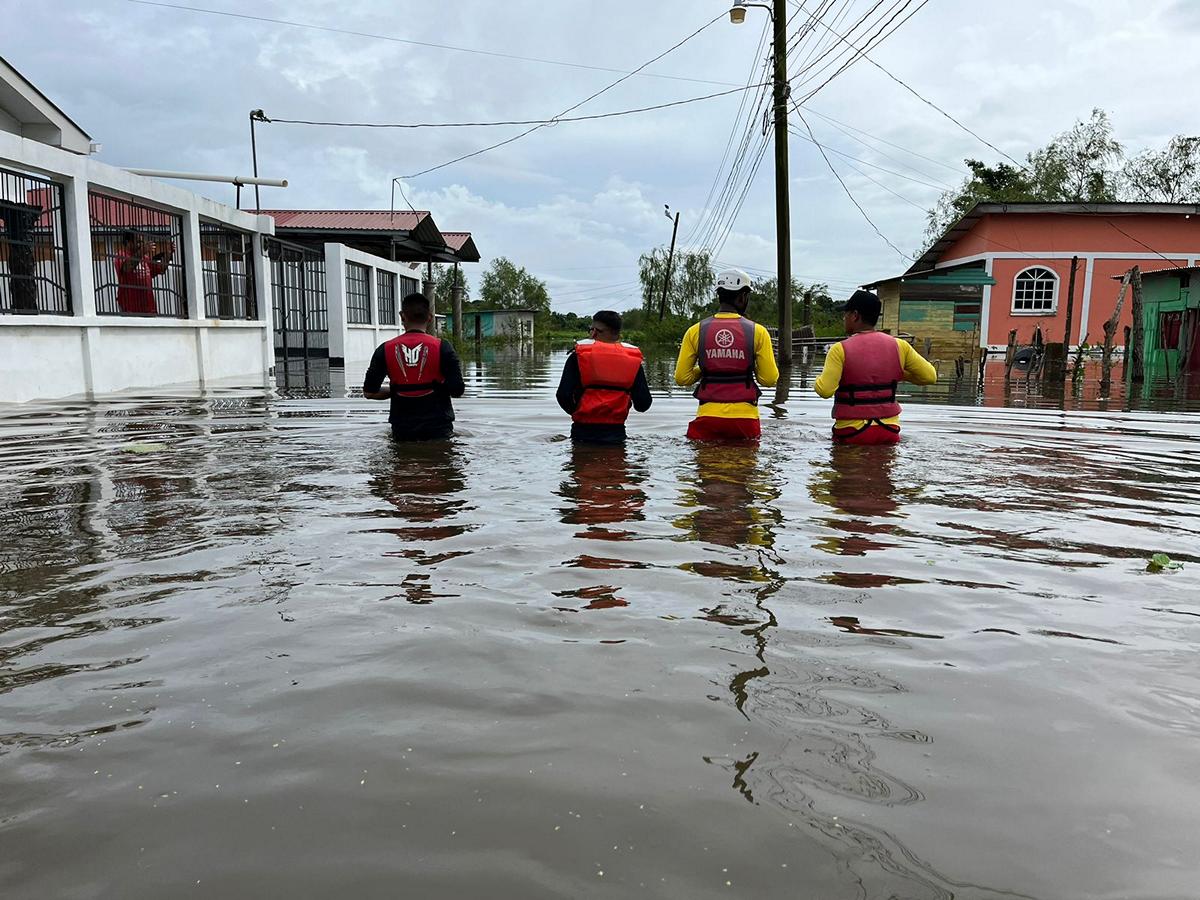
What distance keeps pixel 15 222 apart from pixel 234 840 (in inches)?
493

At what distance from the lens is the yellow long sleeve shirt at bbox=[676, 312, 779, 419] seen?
7.46 meters

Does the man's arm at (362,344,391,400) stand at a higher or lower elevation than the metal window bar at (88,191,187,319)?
lower

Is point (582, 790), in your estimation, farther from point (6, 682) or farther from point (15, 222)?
point (15, 222)

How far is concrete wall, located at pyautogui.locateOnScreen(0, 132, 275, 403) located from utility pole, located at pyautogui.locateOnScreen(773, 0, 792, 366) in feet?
42.3

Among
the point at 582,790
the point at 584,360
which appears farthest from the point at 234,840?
the point at 584,360

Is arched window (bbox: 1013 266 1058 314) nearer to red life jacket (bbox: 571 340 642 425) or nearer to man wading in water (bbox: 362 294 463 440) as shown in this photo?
red life jacket (bbox: 571 340 642 425)

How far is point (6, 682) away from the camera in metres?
2.73

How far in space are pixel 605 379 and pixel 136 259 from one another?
415 inches

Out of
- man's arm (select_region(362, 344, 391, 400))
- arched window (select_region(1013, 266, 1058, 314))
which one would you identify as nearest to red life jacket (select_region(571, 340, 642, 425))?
man's arm (select_region(362, 344, 391, 400))

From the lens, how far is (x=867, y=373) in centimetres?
745

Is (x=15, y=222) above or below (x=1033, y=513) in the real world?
above

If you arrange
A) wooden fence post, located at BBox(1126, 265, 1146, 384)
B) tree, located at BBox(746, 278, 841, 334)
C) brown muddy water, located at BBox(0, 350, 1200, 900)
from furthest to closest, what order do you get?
tree, located at BBox(746, 278, 841, 334), wooden fence post, located at BBox(1126, 265, 1146, 384), brown muddy water, located at BBox(0, 350, 1200, 900)

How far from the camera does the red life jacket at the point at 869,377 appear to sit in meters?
7.32

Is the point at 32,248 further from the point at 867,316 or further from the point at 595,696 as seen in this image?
the point at 595,696
